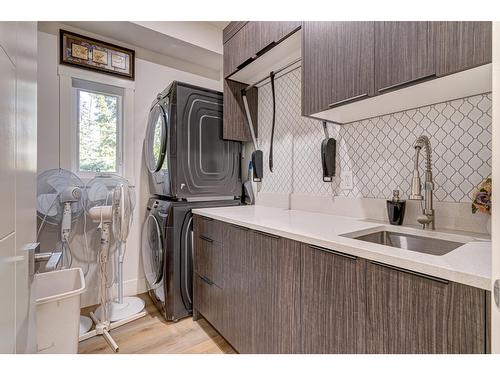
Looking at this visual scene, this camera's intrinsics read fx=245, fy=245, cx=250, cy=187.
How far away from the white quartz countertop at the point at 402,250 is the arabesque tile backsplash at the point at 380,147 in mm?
240

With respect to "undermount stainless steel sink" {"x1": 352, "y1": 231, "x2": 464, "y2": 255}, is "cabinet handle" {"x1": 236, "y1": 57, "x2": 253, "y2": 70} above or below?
above

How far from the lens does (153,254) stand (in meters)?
2.25

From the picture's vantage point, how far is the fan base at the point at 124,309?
2.08m

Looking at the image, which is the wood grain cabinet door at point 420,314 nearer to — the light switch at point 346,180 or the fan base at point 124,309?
the light switch at point 346,180

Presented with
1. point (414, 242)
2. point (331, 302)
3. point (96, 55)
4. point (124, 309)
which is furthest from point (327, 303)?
point (96, 55)

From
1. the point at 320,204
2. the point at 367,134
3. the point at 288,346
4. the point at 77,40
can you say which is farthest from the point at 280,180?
the point at 77,40

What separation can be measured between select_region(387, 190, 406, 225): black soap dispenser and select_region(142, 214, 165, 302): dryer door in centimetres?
171

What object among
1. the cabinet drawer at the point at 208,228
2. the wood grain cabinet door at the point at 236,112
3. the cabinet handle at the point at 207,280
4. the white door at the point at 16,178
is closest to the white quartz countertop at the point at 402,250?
the cabinet drawer at the point at 208,228

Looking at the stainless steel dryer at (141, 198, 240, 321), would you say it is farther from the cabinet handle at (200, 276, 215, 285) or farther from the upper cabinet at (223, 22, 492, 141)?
the upper cabinet at (223, 22, 492, 141)

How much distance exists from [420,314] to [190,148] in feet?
6.06

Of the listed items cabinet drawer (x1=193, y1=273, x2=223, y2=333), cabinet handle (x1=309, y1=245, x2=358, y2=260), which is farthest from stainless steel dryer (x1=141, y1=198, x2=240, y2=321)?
cabinet handle (x1=309, y1=245, x2=358, y2=260)

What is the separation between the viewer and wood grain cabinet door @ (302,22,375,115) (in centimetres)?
119

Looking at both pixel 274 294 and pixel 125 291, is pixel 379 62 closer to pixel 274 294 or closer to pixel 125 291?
pixel 274 294

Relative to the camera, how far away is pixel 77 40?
2203 millimetres
